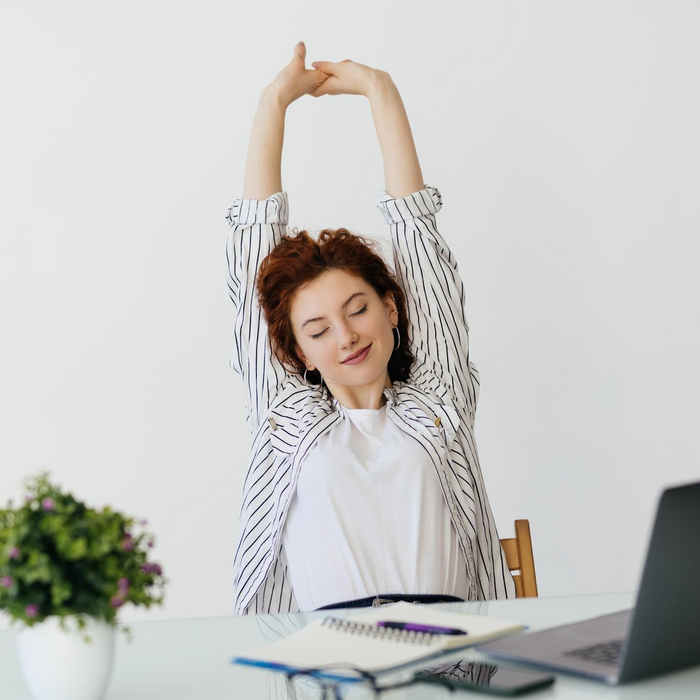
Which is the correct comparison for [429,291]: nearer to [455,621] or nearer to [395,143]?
[395,143]

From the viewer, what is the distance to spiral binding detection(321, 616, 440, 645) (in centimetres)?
85

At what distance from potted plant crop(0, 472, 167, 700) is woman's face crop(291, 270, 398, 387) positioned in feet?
2.89

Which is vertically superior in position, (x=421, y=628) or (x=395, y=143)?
(x=395, y=143)

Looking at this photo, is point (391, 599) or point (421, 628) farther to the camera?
point (391, 599)

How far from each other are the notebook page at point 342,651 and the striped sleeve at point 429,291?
0.94 meters

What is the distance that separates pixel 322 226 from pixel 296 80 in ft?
1.30

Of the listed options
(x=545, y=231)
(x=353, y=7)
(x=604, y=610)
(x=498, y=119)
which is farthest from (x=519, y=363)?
(x=604, y=610)

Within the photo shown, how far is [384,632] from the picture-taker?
2.82 feet

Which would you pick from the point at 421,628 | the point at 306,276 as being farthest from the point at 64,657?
the point at 306,276

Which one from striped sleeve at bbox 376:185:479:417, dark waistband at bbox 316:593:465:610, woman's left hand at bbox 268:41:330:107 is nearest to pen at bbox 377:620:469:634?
dark waistband at bbox 316:593:465:610

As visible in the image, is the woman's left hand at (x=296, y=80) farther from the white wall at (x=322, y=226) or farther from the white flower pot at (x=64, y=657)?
the white flower pot at (x=64, y=657)

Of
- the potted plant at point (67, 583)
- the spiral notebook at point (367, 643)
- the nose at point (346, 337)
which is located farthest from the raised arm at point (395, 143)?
the potted plant at point (67, 583)

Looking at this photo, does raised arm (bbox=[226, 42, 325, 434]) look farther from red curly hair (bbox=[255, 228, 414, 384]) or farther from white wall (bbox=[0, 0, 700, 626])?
white wall (bbox=[0, 0, 700, 626])

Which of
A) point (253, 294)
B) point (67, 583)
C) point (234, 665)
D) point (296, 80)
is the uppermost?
point (296, 80)
